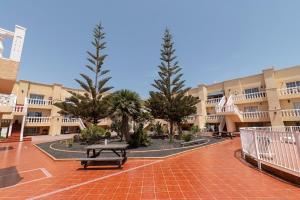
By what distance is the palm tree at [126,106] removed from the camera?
32.2 ft

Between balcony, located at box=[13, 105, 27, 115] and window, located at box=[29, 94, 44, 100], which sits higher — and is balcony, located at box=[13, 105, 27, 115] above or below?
below

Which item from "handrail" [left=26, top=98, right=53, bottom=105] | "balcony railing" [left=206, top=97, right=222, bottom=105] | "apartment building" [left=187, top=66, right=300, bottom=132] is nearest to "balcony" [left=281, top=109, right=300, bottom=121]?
"apartment building" [left=187, top=66, right=300, bottom=132]

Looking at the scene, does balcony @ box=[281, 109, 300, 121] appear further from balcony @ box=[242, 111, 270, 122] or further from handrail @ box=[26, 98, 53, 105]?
handrail @ box=[26, 98, 53, 105]

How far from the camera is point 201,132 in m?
18.3

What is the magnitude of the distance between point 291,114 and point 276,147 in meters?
13.7

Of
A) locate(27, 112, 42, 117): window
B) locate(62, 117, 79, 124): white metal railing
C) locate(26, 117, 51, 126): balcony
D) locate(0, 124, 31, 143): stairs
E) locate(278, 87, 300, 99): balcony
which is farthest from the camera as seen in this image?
locate(62, 117, 79, 124): white metal railing

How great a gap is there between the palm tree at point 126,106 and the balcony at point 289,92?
15254mm

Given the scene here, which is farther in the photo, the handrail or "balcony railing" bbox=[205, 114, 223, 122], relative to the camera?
"balcony railing" bbox=[205, 114, 223, 122]

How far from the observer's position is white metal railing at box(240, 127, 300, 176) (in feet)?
12.3

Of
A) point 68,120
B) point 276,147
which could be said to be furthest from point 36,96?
point 276,147

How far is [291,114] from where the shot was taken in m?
14.0

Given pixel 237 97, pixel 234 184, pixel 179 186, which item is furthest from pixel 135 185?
pixel 237 97

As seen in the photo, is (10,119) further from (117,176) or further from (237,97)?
(237,97)

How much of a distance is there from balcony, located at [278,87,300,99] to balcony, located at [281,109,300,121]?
1756 millimetres
